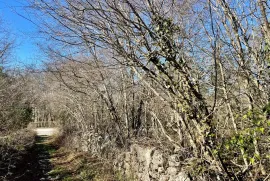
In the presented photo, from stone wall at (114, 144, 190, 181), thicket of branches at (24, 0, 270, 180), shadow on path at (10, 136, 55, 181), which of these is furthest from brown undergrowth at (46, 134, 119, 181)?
thicket of branches at (24, 0, 270, 180)

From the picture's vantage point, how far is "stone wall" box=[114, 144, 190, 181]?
6.16 meters

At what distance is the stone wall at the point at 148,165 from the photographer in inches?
243

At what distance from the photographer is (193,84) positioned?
4.09 metres

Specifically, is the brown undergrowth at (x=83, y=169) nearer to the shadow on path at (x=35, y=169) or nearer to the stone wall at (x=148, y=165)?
the shadow on path at (x=35, y=169)

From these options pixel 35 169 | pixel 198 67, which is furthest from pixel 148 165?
pixel 35 169

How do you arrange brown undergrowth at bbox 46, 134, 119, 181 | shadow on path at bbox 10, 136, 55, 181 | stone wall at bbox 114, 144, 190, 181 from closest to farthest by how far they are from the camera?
stone wall at bbox 114, 144, 190, 181
brown undergrowth at bbox 46, 134, 119, 181
shadow on path at bbox 10, 136, 55, 181

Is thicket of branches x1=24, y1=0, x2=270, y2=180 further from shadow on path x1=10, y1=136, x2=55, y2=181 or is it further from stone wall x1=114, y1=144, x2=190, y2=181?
shadow on path x1=10, y1=136, x2=55, y2=181

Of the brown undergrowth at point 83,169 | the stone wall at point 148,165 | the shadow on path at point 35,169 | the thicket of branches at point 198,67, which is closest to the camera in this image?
the thicket of branches at point 198,67

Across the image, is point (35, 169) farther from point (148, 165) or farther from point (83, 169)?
point (148, 165)

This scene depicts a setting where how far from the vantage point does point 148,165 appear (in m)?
7.42

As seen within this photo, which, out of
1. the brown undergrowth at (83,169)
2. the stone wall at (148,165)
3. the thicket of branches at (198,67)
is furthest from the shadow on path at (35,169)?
the thicket of branches at (198,67)

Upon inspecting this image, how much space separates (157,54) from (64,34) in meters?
1.70

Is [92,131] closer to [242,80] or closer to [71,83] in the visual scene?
[71,83]

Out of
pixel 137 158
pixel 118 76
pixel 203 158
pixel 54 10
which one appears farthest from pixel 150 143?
pixel 54 10
